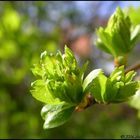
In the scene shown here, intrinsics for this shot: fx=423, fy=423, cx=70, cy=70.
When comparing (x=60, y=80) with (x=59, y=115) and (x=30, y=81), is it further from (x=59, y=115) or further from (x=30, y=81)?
(x=30, y=81)

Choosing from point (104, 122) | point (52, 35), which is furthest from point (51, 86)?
point (52, 35)

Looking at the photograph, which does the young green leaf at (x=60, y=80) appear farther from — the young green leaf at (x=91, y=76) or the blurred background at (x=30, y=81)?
the blurred background at (x=30, y=81)

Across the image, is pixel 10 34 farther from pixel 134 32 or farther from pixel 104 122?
pixel 134 32

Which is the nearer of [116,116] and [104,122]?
[104,122]

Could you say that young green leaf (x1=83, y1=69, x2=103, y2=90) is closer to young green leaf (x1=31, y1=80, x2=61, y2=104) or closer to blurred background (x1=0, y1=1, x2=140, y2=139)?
young green leaf (x1=31, y1=80, x2=61, y2=104)

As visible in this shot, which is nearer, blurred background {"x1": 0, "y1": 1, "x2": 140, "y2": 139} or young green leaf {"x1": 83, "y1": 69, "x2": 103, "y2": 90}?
young green leaf {"x1": 83, "y1": 69, "x2": 103, "y2": 90}

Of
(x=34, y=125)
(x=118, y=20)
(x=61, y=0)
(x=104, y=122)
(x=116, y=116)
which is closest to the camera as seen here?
(x=118, y=20)

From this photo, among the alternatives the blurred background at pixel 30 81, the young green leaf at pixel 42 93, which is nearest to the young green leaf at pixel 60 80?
the young green leaf at pixel 42 93

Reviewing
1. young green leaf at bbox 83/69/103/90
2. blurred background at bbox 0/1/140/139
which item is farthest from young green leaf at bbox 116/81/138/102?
blurred background at bbox 0/1/140/139

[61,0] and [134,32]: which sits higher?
[61,0]

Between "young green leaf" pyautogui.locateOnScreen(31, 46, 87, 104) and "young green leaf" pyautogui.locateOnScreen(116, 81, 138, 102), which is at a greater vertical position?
"young green leaf" pyautogui.locateOnScreen(31, 46, 87, 104)

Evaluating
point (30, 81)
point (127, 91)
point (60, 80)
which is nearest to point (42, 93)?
point (60, 80)
